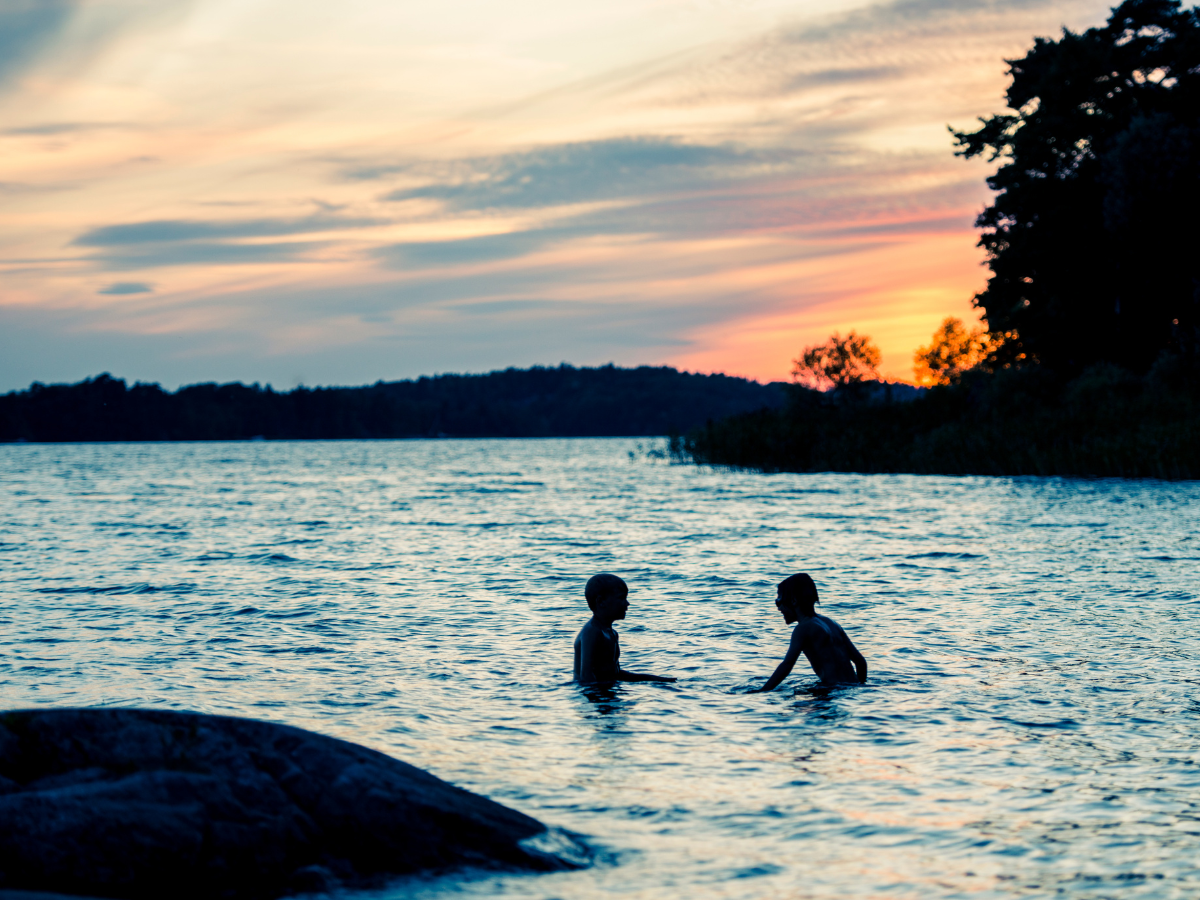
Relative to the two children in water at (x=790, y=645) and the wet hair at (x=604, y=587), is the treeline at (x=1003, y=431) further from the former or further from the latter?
the wet hair at (x=604, y=587)

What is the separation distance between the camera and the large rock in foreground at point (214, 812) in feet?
16.0

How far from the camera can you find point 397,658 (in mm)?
11516

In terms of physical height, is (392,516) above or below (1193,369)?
below

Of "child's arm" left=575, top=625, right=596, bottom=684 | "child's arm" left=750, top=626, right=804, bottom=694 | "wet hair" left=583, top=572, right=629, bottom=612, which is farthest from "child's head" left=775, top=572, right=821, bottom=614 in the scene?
"child's arm" left=575, top=625, right=596, bottom=684

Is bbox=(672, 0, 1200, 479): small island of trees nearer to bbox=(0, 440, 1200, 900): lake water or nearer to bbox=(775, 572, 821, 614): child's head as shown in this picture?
bbox=(0, 440, 1200, 900): lake water

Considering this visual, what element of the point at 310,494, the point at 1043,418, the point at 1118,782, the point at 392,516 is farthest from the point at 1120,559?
the point at 310,494

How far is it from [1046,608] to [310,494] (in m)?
41.7

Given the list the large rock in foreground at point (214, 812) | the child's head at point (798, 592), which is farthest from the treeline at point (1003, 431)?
the large rock in foreground at point (214, 812)

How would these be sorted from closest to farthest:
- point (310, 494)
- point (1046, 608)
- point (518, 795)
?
1. point (518, 795)
2. point (1046, 608)
3. point (310, 494)

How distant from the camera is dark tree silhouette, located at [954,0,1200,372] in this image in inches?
1997

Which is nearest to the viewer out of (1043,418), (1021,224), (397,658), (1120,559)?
(397,658)

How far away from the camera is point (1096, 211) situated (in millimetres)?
53094

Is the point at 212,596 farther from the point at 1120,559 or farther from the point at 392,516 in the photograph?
the point at 392,516

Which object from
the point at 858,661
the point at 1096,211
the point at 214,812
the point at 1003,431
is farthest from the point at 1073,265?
the point at 214,812
